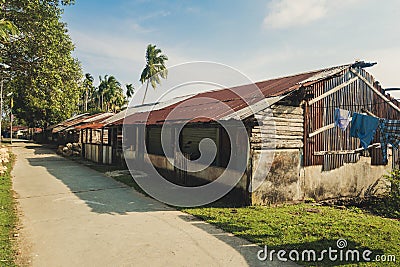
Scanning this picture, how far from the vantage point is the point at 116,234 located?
6.11 m

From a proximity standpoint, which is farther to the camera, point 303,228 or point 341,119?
point 341,119

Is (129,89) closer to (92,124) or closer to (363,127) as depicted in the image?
(92,124)

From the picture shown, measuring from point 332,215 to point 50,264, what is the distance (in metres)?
6.91

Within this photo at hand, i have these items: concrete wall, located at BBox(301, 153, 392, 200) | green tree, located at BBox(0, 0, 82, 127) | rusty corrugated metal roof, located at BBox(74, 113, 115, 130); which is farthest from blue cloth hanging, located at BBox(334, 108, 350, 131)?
green tree, located at BBox(0, 0, 82, 127)

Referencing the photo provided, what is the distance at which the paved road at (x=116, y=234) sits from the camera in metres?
4.93

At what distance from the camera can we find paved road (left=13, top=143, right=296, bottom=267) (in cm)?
493

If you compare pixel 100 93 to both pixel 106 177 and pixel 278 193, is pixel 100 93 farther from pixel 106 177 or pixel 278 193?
pixel 278 193

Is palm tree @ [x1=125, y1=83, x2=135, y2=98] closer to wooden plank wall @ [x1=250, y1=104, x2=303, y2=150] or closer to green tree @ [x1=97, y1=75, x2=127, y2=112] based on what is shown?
green tree @ [x1=97, y1=75, x2=127, y2=112]

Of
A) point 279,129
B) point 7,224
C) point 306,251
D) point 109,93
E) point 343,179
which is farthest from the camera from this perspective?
point 109,93

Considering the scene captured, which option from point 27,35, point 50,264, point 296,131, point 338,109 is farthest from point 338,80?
point 27,35

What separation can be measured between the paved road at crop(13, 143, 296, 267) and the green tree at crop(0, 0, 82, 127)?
8239mm

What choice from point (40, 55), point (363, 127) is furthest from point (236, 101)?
point (40, 55)

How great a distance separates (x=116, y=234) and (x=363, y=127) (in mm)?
8673

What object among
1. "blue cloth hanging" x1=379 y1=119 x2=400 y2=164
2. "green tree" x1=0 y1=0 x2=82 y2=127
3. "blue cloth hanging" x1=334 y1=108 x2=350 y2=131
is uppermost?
"green tree" x1=0 y1=0 x2=82 y2=127
